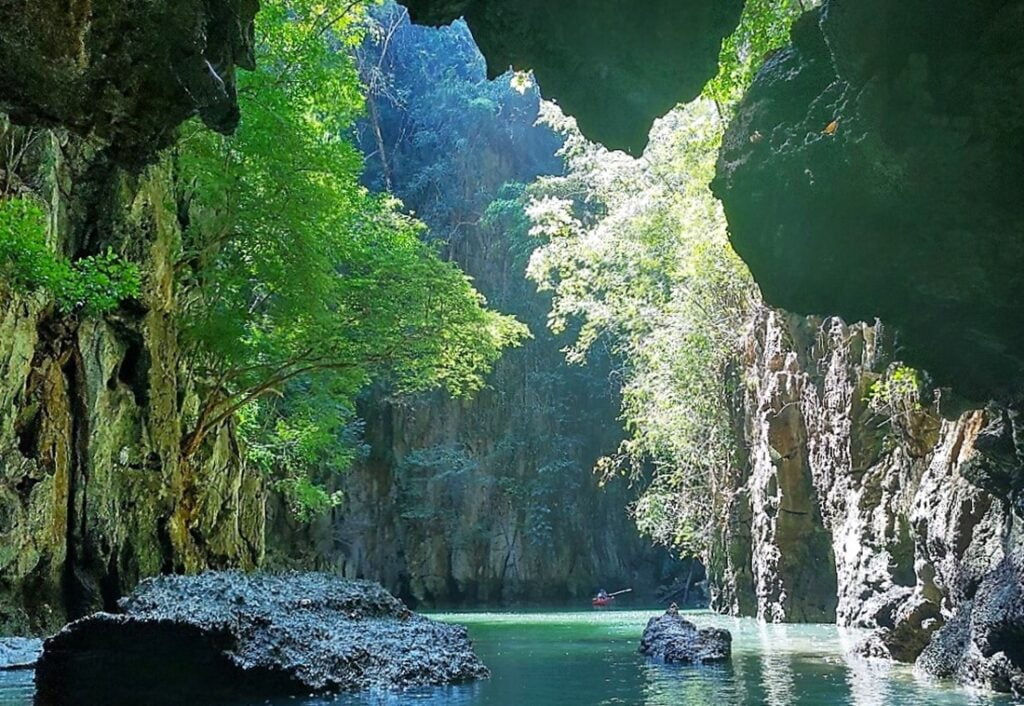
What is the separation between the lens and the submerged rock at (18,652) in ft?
35.8

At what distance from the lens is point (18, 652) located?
37.0 ft

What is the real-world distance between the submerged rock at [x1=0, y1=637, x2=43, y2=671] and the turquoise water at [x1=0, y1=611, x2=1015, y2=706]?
39 centimetres

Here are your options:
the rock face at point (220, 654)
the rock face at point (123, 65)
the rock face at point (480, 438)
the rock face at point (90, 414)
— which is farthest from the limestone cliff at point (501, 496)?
the rock face at point (123, 65)

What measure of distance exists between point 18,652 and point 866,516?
1155cm

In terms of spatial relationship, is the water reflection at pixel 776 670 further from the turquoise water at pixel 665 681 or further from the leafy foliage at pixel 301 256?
the leafy foliage at pixel 301 256

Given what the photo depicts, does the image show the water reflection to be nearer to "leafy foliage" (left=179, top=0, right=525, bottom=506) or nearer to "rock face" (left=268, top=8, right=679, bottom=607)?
"leafy foliage" (left=179, top=0, right=525, bottom=506)

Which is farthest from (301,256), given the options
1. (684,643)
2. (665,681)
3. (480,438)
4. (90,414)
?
(480,438)

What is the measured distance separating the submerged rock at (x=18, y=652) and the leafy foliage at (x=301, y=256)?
538 centimetres

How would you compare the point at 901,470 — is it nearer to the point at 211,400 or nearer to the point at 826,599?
the point at 826,599

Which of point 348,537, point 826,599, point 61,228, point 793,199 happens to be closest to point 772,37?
point 793,199

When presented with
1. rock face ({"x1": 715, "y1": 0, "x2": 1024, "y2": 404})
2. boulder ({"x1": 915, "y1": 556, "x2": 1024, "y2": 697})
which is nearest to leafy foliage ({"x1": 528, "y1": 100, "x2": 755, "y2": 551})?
boulder ({"x1": 915, "y1": 556, "x2": 1024, "y2": 697})

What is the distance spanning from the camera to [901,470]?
1418 cm

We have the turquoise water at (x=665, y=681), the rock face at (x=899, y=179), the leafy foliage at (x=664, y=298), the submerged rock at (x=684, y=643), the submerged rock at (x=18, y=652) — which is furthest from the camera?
the leafy foliage at (x=664, y=298)

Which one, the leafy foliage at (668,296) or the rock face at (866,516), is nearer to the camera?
the rock face at (866,516)
